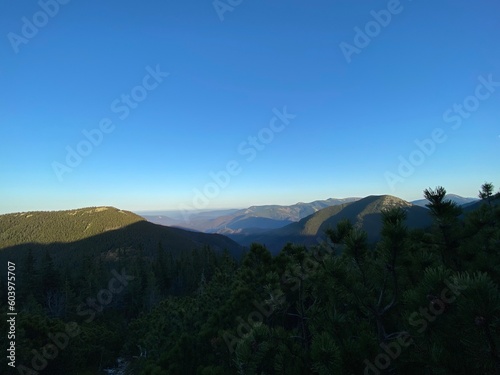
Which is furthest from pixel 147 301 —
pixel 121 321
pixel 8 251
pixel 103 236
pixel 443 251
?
pixel 8 251

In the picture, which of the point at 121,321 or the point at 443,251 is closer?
the point at 443,251

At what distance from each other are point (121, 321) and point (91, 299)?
13.9 metres

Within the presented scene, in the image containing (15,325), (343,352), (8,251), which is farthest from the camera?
(8,251)

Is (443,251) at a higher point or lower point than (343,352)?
higher

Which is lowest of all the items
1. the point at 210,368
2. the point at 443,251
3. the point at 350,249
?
the point at 210,368

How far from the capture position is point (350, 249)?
3.66 meters

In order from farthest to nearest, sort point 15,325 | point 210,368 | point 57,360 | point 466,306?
point 57,360, point 15,325, point 210,368, point 466,306

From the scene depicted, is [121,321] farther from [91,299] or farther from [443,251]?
[443,251]

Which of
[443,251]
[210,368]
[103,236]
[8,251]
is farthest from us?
[103,236]

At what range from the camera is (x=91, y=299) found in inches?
2124

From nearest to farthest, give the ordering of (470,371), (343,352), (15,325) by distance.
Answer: (470,371)
(343,352)
(15,325)

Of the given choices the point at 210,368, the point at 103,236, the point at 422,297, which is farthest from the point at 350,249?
the point at 103,236

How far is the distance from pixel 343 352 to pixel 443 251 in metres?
3.63

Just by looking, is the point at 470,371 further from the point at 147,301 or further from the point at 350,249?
the point at 147,301
